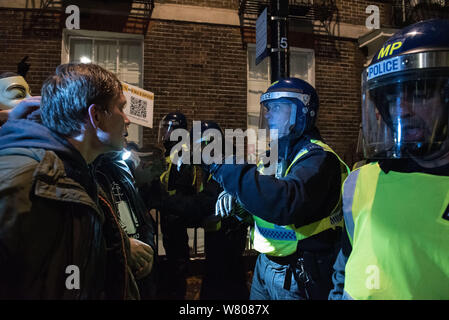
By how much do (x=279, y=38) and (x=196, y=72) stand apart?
3.31 metres

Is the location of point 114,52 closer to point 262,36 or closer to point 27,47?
point 27,47

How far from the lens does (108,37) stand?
7.25 metres

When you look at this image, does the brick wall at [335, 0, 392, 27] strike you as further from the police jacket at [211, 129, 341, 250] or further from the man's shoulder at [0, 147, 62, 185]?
the man's shoulder at [0, 147, 62, 185]

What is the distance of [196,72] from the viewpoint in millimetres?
7398

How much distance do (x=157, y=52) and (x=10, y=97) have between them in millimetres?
4505

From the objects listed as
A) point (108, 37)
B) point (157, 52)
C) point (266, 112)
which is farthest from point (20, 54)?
point (266, 112)

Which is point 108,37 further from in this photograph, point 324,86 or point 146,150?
point 324,86

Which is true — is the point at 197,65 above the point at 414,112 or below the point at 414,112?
above

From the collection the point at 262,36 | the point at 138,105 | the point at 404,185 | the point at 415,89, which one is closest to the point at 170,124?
the point at 138,105

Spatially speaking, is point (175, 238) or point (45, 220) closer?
point (45, 220)

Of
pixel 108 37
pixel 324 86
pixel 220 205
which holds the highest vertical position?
pixel 108 37

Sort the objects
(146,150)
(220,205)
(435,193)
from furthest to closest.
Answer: (146,150)
(220,205)
(435,193)

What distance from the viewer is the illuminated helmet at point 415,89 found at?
134 centimetres

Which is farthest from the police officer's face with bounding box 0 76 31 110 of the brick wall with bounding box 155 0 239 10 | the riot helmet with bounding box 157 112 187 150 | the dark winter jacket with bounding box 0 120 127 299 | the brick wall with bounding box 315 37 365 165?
the brick wall with bounding box 315 37 365 165
